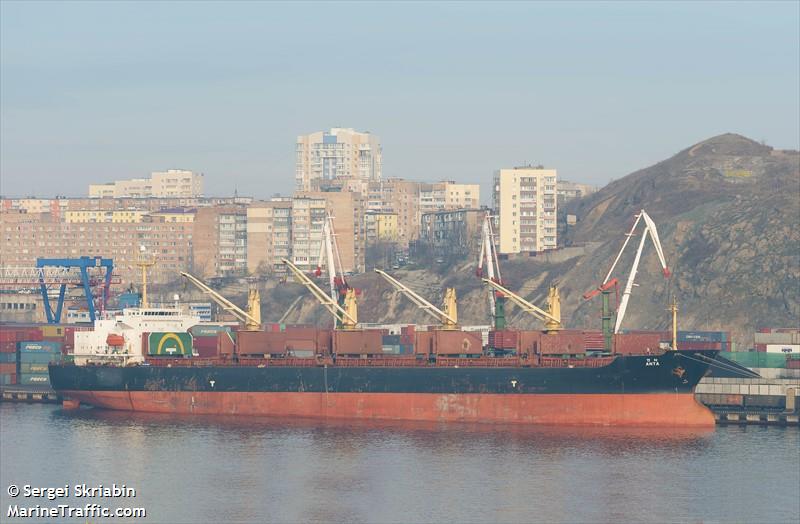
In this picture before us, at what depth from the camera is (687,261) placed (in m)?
138

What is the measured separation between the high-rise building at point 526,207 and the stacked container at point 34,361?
8971cm

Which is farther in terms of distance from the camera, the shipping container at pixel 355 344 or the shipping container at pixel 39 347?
the shipping container at pixel 39 347

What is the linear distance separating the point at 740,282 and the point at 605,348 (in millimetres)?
53893

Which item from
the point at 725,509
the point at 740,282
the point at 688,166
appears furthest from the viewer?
the point at 688,166

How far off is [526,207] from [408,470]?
389 feet

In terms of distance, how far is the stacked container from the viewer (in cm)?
9681

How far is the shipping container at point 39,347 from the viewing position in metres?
96.4

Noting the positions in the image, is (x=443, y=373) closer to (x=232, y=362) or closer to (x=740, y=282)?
(x=232, y=362)

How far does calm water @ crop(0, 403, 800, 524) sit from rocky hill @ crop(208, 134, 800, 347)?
5251 cm

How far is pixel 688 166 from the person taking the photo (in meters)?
187

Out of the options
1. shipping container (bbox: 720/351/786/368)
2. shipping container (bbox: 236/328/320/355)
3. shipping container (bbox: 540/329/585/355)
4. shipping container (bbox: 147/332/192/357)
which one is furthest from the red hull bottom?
shipping container (bbox: 720/351/786/368)

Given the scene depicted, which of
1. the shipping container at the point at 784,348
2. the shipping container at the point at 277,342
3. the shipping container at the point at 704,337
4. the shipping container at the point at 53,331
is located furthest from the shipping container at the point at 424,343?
the shipping container at the point at 53,331

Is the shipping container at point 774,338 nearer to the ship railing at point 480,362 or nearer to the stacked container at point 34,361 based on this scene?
the ship railing at point 480,362

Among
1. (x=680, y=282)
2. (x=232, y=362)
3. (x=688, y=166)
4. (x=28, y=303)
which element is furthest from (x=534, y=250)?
(x=232, y=362)
